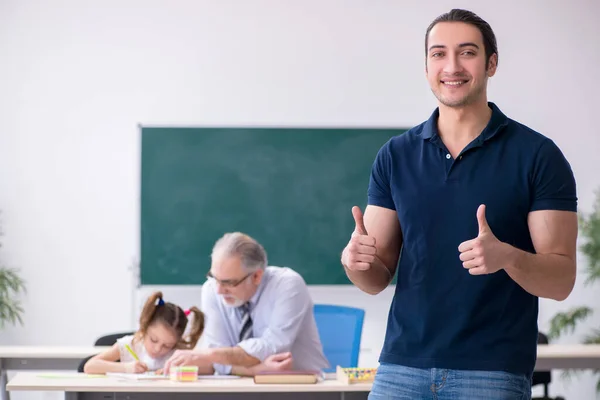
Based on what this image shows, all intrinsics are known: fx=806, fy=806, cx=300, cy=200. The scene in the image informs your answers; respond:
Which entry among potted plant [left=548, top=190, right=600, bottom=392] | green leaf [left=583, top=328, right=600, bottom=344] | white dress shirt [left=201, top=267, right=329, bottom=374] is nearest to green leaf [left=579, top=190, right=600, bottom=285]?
potted plant [left=548, top=190, right=600, bottom=392]

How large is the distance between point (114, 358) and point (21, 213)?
2.39 meters

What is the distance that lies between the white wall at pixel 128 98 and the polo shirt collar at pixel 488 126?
4076 mm

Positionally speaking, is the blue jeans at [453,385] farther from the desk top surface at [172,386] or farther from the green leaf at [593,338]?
the green leaf at [593,338]

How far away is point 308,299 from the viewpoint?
3.92m

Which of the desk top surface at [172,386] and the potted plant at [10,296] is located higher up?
the potted plant at [10,296]

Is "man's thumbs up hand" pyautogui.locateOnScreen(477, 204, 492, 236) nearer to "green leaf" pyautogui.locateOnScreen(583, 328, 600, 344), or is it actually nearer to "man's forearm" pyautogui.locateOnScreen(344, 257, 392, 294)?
"man's forearm" pyautogui.locateOnScreen(344, 257, 392, 294)

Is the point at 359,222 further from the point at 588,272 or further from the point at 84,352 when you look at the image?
the point at 588,272

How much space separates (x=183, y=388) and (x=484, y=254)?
2.11 meters

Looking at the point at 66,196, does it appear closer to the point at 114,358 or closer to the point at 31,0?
the point at 31,0

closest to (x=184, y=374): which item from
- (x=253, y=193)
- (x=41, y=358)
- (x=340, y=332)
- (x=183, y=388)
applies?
(x=183, y=388)

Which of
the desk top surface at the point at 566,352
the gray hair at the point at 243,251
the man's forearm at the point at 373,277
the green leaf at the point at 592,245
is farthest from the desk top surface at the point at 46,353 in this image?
the green leaf at the point at 592,245

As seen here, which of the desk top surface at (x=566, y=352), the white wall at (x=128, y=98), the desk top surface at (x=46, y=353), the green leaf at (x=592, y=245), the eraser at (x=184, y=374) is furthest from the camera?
the white wall at (x=128, y=98)

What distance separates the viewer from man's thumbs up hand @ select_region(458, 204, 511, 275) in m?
1.44

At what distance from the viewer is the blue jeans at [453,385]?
1566 millimetres
